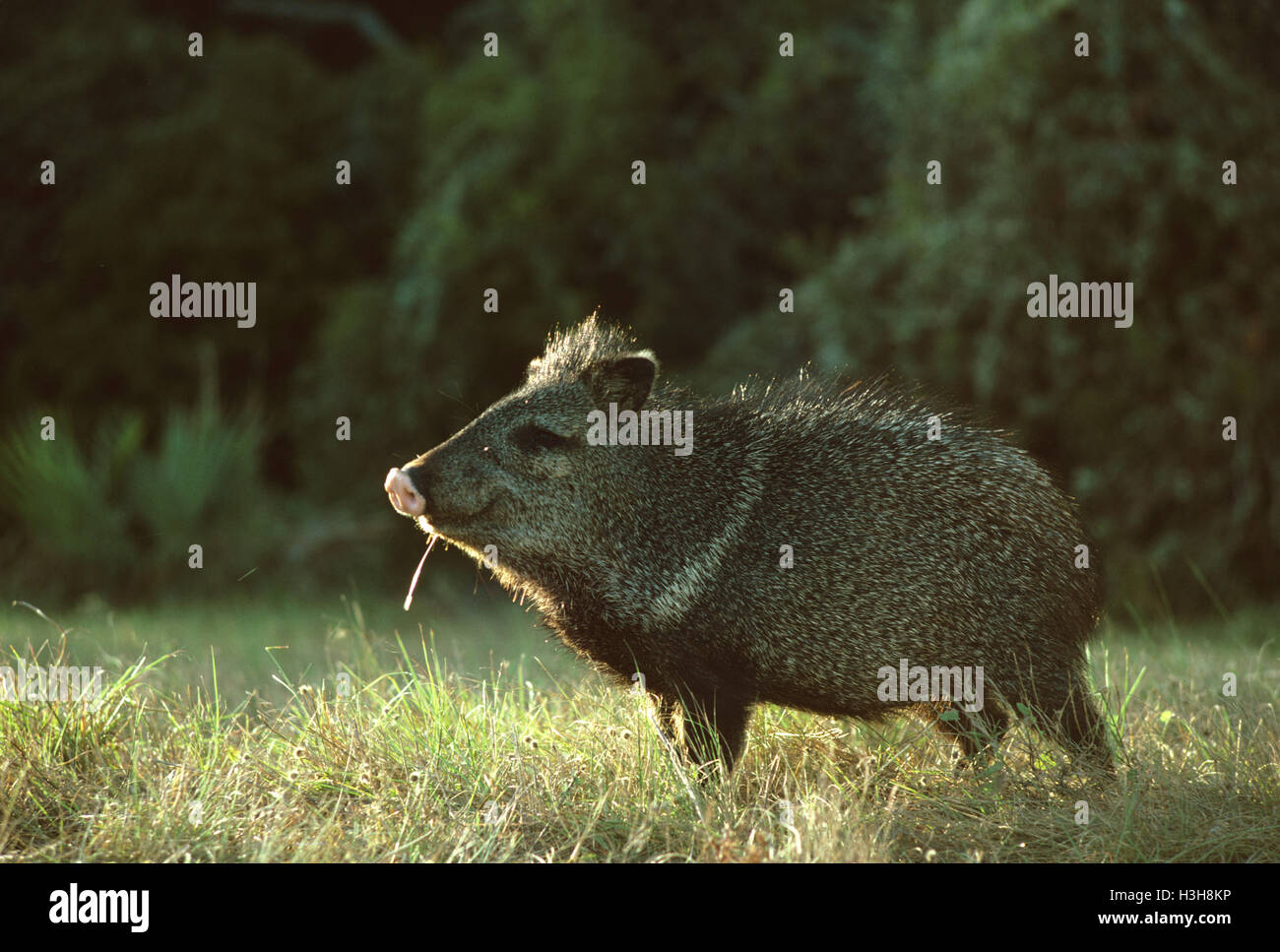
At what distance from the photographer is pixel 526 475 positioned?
3930mm

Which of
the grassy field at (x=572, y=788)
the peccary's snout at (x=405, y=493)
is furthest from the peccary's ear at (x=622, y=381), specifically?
the grassy field at (x=572, y=788)

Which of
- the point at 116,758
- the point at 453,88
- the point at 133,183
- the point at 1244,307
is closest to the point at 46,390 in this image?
the point at 133,183

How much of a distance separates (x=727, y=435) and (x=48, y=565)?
7.20 meters

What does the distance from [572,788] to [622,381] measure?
1.21 metres

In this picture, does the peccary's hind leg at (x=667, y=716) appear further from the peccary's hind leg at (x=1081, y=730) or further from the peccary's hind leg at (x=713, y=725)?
the peccary's hind leg at (x=1081, y=730)

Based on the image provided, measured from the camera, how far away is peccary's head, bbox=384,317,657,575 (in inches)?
151

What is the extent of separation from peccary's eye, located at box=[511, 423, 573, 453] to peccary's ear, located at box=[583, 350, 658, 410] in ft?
0.60

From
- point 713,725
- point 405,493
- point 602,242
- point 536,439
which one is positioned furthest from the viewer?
point 602,242

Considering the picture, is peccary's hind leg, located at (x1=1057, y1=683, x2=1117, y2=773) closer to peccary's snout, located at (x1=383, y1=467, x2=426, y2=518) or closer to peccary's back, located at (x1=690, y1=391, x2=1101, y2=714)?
peccary's back, located at (x1=690, y1=391, x2=1101, y2=714)

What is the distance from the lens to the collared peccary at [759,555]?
3854mm

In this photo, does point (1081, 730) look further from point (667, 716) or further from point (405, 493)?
point (405, 493)

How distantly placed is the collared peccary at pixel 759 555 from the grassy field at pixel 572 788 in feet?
0.67

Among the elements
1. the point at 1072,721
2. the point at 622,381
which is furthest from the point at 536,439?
the point at 1072,721
